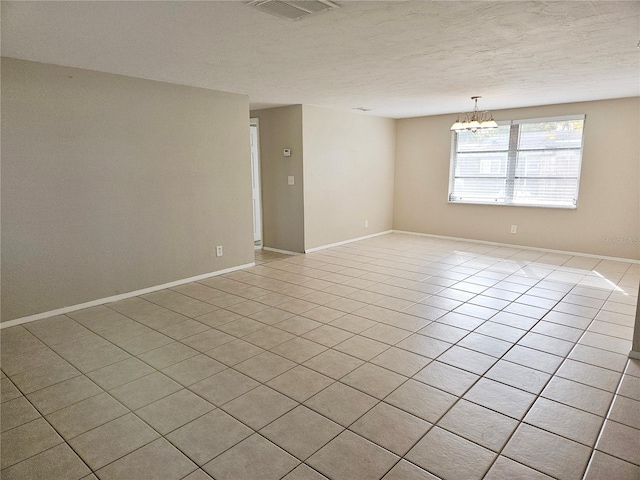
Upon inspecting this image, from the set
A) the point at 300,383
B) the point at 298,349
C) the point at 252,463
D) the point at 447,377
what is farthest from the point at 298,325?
the point at 252,463

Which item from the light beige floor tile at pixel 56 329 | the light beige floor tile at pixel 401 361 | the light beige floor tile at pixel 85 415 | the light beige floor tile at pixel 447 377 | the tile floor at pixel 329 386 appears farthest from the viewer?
the light beige floor tile at pixel 56 329

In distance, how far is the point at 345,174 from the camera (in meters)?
6.89

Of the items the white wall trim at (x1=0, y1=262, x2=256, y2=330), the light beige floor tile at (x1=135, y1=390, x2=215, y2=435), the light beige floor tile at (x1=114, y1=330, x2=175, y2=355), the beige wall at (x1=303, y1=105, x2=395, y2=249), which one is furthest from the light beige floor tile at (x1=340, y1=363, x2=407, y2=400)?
Answer: the beige wall at (x1=303, y1=105, x2=395, y2=249)

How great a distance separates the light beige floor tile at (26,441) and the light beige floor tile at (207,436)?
62 centimetres

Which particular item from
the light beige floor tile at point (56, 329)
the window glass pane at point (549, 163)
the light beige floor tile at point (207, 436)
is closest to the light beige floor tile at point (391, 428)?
the light beige floor tile at point (207, 436)

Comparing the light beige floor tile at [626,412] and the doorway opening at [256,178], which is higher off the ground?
the doorway opening at [256,178]

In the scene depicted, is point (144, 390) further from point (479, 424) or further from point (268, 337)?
point (479, 424)

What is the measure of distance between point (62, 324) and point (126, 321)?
21.0 inches

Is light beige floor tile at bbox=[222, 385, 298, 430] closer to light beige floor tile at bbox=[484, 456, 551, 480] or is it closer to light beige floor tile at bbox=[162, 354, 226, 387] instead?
light beige floor tile at bbox=[162, 354, 226, 387]

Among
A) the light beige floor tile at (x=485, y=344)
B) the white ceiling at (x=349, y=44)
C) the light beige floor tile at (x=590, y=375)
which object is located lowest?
the light beige floor tile at (x=590, y=375)

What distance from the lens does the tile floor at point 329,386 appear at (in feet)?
6.34

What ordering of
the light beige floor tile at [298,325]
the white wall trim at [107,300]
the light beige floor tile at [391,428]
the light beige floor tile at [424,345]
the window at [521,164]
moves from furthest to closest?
the window at [521,164], the white wall trim at [107,300], the light beige floor tile at [298,325], the light beige floor tile at [424,345], the light beige floor tile at [391,428]

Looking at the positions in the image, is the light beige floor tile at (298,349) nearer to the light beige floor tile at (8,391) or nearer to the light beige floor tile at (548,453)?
the light beige floor tile at (548,453)

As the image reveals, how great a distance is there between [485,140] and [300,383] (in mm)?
5843
